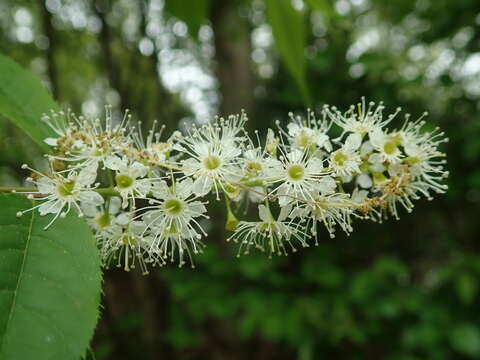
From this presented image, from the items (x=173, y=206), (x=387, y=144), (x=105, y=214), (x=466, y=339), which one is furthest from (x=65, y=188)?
(x=466, y=339)

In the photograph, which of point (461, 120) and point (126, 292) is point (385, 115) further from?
point (126, 292)

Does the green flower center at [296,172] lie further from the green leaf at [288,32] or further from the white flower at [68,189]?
the green leaf at [288,32]

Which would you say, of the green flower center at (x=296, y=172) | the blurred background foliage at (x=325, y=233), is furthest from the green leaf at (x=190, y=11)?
the green flower center at (x=296, y=172)

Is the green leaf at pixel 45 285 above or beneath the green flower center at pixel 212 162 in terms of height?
beneath

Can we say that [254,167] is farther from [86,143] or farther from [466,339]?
[466,339]

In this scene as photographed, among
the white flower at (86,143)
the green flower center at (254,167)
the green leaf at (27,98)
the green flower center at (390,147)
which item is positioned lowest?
the green flower center at (254,167)

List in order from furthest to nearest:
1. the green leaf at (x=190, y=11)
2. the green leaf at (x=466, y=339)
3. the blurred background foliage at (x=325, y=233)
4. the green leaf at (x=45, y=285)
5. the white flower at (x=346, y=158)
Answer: the blurred background foliage at (x=325, y=233)
the green leaf at (x=466, y=339)
the green leaf at (x=190, y=11)
the white flower at (x=346, y=158)
the green leaf at (x=45, y=285)
